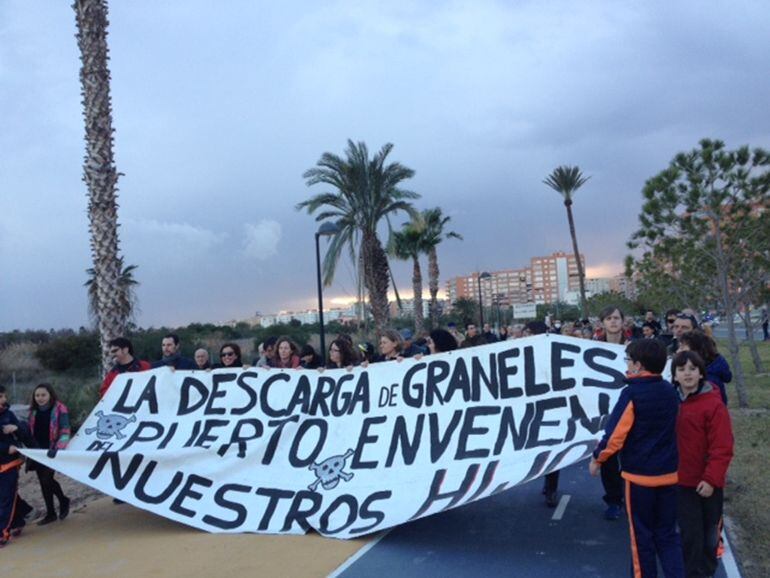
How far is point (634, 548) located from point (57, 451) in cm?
558

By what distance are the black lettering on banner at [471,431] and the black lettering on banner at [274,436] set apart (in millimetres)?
1830

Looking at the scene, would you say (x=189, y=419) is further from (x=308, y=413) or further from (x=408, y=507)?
(x=408, y=507)

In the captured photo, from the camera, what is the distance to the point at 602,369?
7.12m

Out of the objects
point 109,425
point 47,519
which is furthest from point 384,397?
point 47,519

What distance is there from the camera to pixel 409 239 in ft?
124

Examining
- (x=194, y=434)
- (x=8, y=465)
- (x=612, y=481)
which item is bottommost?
(x=612, y=481)

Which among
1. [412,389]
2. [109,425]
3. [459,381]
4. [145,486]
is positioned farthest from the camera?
[109,425]

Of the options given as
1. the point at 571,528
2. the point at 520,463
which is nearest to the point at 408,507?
the point at 520,463

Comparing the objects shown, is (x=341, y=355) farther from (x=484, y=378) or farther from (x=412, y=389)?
(x=484, y=378)

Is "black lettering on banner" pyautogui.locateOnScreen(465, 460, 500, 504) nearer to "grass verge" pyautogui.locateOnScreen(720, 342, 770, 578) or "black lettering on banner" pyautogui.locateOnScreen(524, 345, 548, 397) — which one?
"black lettering on banner" pyautogui.locateOnScreen(524, 345, 548, 397)

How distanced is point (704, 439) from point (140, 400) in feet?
19.8

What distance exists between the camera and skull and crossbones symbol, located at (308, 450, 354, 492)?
711 cm

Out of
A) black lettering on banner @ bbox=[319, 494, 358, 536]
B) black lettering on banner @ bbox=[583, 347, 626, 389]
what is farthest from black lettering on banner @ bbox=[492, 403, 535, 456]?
A: black lettering on banner @ bbox=[319, 494, 358, 536]

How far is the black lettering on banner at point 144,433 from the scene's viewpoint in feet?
25.9
